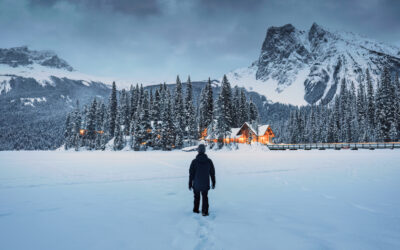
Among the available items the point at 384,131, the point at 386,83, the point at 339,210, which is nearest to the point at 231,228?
the point at 339,210

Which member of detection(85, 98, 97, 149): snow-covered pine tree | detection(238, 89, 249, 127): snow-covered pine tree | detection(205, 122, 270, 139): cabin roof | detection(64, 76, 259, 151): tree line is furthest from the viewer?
detection(238, 89, 249, 127): snow-covered pine tree

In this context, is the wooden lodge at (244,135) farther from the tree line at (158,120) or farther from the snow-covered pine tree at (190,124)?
the snow-covered pine tree at (190,124)

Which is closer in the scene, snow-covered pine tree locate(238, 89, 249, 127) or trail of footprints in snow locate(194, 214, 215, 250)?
trail of footprints in snow locate(194, 214, 215, 250)

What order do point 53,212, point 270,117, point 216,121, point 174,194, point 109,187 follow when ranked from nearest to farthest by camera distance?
point 53,212
point 174,194
point 109,187
point 216,121
point 270,117

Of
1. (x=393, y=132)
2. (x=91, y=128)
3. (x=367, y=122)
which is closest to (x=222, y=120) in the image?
(x=393, y=132)

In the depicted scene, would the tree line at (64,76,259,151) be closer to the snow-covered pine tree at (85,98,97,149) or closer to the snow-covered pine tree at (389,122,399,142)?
the snow-covered pine tree at (85,98,97,149)

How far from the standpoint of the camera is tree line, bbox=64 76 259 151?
49750 millimetres

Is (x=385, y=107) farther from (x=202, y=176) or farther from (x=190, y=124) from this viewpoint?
(x=202, y=176)

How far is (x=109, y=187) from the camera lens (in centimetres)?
991

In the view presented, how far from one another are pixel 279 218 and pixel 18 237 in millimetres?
5960

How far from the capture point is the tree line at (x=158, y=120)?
4975cm

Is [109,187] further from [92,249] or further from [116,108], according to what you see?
[116,108]

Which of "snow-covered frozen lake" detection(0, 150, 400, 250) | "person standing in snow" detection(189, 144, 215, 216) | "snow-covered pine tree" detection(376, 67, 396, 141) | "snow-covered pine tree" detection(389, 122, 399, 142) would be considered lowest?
"snow-covered frozen lake" detection(0, 150, 400, 250)

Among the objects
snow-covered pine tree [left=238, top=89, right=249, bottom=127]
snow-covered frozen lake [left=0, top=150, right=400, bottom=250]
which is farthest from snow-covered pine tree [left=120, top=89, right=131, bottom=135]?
snow-covered frozen lake [left=0, top=150, right=400, bottom=250]
